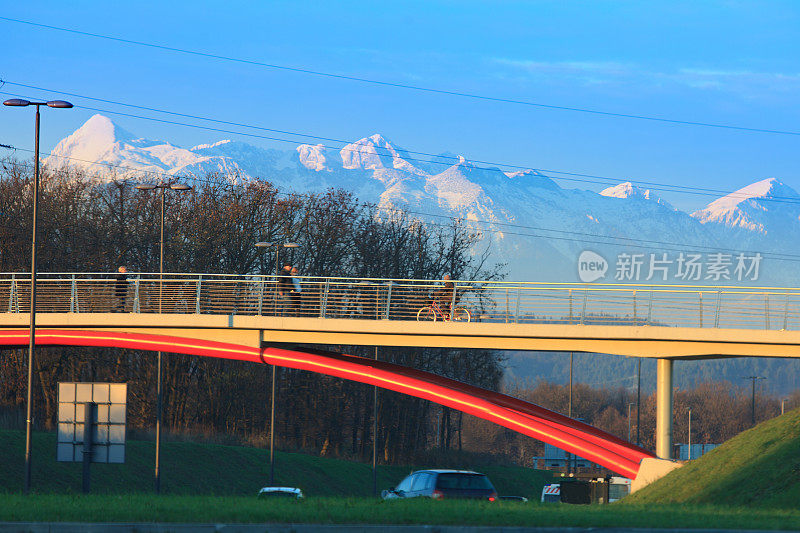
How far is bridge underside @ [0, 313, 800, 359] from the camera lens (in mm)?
29578

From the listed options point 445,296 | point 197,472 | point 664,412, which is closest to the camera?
point 664,412

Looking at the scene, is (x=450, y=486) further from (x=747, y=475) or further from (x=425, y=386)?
(x=425, y=386)

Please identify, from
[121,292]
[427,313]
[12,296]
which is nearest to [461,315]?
[427,313]

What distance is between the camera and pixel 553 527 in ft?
47.8

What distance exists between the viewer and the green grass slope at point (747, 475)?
855 inches

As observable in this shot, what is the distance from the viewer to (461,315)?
3312 centimetres

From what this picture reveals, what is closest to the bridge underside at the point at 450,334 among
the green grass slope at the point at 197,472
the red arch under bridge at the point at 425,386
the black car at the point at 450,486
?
the red arch under bridge at the point at 425,386

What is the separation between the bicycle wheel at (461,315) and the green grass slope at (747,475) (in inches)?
319

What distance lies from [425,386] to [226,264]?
26.5 m

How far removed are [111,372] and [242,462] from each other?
10.8 meters

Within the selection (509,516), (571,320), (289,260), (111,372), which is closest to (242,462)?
(111,372)

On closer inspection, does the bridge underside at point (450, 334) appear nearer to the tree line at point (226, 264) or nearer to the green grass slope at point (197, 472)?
the green grass slope at point (197, 472)

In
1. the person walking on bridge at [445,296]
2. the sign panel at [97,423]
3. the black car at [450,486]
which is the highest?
the person walking on bridge at [445,296]

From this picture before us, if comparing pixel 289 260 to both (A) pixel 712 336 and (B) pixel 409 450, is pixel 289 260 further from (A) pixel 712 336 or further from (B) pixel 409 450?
(A) pixel 712 336
